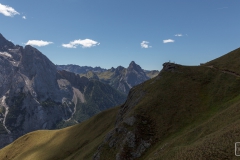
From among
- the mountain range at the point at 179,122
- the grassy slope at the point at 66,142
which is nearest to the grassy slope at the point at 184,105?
the mountain range at the point at 179,122

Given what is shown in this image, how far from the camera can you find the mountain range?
38000 mm

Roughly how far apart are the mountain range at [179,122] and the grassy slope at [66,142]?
28.5 inches

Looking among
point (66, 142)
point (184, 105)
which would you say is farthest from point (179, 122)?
point (66, 142)

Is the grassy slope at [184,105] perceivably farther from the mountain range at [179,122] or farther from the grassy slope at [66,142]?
the grassy slope at [66,142]

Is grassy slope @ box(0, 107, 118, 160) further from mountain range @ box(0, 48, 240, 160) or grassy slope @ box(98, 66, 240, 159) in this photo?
grassy slope @ box(98, 66, 240, 159)

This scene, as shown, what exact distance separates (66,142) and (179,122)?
7067 centimetres

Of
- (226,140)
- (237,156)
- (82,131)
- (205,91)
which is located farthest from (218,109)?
(82,131)

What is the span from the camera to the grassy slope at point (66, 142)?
91706 mm

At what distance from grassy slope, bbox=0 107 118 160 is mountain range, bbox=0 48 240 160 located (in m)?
0.72

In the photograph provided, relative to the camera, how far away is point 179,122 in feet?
198

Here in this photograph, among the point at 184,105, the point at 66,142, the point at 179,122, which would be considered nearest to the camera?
the point at 179,122

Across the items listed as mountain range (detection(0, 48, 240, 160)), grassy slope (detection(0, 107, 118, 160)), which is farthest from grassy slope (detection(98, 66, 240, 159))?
grassy slope (detection(0, 107, 118, 160))

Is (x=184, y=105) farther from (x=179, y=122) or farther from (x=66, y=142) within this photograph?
(x=66, y=142)

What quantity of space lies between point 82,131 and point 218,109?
74655 mm
